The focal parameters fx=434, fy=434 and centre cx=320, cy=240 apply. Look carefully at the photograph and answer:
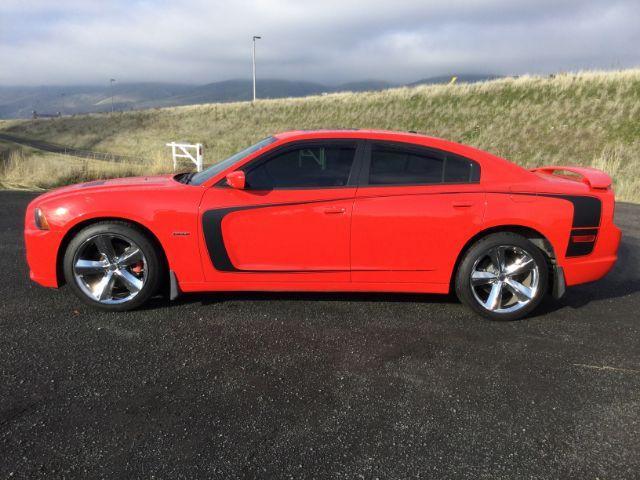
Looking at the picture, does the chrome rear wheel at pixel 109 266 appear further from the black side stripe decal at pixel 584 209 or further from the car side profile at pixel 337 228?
the black side stripe decal at pixel 584 209

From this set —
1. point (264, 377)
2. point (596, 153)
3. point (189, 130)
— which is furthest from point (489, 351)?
point (189, 130)

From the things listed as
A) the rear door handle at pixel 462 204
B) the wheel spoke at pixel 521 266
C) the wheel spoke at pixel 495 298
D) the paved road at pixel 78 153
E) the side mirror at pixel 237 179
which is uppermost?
the paved road at pixel 78 153

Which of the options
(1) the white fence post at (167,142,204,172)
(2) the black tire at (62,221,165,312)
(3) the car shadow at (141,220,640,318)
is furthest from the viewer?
(1) the white fence post at (167,142,204,172)

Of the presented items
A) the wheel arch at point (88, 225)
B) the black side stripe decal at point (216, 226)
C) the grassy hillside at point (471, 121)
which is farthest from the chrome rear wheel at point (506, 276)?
the grassy hillside at point (471, 121)

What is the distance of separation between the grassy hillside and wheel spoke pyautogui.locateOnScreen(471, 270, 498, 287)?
347 inches

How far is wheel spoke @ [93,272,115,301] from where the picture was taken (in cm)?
356

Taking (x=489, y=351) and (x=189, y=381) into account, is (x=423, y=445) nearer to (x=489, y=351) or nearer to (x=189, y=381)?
(x=489, y=351)

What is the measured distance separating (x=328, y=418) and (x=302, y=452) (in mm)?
297

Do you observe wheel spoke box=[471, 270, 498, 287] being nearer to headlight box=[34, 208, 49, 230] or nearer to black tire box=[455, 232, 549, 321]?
black tire box=[455, 232, 549, 321]

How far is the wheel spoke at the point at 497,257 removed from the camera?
3607 millimetres

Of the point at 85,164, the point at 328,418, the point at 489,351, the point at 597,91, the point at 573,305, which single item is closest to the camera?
the point at 328,418

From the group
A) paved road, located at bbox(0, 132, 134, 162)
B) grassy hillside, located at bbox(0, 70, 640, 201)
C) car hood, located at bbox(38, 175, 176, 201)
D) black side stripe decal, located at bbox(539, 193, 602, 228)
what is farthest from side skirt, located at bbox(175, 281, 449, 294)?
paved road, located at bbox(0, 132, 134, 162)

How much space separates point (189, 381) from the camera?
270 centimetres

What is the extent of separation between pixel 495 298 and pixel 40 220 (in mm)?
3821
